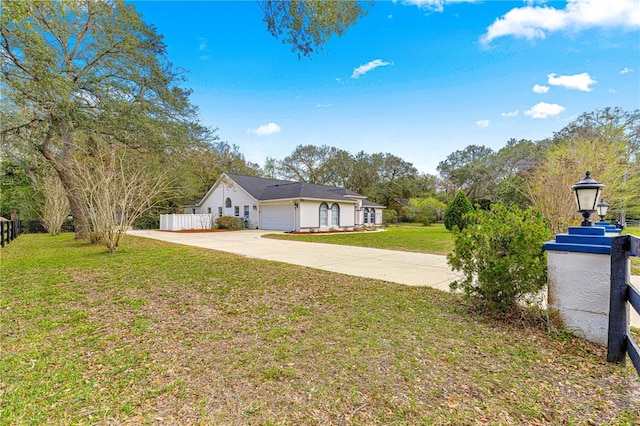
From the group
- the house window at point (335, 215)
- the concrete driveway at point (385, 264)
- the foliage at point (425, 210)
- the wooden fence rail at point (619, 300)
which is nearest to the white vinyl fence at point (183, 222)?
the house window at point (335, 215)

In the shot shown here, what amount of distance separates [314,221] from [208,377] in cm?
1814

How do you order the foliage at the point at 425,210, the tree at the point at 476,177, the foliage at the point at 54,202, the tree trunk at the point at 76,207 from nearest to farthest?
the tree trunk at the point at 76,207
the foliage at the point at 54,202
the foliage at the point at 425,210
the tree at the point at 476,177

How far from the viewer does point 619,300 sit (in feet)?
8.65

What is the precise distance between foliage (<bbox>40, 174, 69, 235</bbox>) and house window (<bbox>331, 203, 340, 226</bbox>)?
15.6 m

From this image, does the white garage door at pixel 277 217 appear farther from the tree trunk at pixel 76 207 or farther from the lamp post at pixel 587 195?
Answer: the lamp post at pixel 587 195

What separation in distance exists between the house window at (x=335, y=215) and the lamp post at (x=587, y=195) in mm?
18351

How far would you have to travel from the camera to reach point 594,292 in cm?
291

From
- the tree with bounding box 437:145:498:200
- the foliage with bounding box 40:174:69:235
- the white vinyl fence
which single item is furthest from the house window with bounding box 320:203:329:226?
the tree with bounding box 437:145:498:200

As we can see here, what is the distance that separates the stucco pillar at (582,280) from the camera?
2.88 m

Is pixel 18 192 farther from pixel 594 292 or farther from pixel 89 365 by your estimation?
pixel 594 292

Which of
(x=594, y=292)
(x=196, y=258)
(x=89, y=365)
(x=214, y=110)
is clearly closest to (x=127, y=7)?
(x=214, y=110)

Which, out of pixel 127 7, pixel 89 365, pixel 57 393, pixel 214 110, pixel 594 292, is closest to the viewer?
pixel 57 393

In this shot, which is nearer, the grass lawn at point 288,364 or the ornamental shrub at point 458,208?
the grass lawn at point 288,364

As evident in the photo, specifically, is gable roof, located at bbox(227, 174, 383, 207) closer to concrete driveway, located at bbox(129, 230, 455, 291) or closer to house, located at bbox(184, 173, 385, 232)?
house, located at bbox(184, 173, 385, 232)
